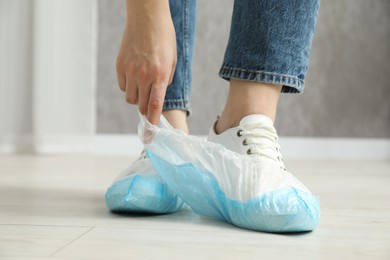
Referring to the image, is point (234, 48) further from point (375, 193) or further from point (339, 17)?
point (339, 17)

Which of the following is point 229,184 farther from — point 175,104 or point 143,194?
point 175,104

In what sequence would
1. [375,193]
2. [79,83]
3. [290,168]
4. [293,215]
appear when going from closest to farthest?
[293,215]
[375,193]
[290,168]
[79,83]

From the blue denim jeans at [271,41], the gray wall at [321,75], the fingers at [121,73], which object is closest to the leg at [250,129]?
the blue denim jeans at [271,41]

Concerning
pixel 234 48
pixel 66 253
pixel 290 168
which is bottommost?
pixel 290 168

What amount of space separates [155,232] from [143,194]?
0.42 ft

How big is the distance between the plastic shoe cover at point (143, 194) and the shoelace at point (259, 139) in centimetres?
15

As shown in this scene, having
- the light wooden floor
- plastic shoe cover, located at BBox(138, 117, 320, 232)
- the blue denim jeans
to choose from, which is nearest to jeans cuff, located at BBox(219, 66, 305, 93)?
the blue denim jeans

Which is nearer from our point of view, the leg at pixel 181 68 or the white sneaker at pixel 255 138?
the white sneaker at pixel 255 138

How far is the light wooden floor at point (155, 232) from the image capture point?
694 millimetres

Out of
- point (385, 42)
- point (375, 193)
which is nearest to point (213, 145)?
point (375, 193)

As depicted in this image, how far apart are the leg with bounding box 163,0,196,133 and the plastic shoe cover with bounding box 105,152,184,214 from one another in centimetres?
14

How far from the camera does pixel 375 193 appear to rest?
4.43ft

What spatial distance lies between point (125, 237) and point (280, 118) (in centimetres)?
182

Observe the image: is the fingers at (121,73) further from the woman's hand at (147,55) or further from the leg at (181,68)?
the leg at (181,68)
